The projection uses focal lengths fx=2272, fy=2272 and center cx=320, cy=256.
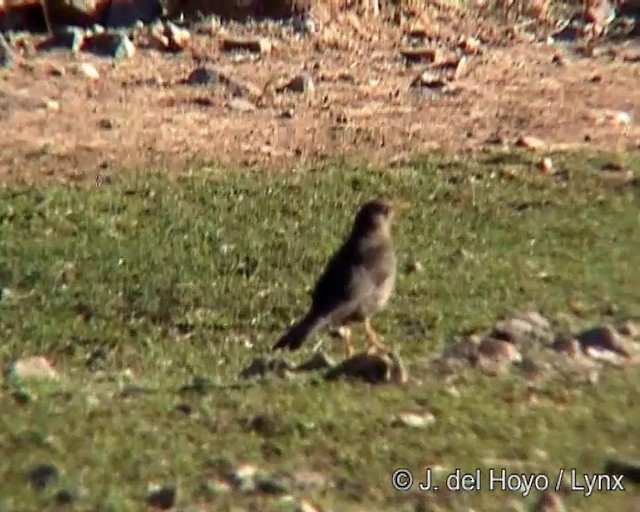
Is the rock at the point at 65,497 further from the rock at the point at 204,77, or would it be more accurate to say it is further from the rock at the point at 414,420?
the rock at the point at 204,77

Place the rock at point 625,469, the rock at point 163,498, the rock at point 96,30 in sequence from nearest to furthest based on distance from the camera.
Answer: the rock at point 163,498 < the rock at point 625,469 < the rock at point 96,30

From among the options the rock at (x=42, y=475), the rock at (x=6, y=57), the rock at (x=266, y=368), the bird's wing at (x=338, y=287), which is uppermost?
the rock at (x=6, y=57)

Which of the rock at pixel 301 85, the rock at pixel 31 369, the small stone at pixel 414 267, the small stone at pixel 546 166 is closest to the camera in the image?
the rock at pixel 31 369

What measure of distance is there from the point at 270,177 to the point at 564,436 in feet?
18.7

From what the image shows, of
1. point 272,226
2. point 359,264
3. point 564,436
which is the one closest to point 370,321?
point 359,264

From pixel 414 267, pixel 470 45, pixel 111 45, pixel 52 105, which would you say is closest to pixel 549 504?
pixel 414 267

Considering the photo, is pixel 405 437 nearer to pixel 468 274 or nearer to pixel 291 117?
pixel 468 274

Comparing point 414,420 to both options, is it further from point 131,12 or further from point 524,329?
point 131,12

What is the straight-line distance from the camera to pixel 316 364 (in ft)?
28.9

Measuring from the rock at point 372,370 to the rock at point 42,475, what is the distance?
1540 millimetres

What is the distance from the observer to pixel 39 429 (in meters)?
7.51

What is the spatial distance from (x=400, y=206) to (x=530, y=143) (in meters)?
2.51

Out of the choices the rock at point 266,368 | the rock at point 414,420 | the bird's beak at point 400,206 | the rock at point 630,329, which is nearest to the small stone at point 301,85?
the bird's beak at point 400,206

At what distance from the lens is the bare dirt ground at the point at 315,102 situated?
543 inches
